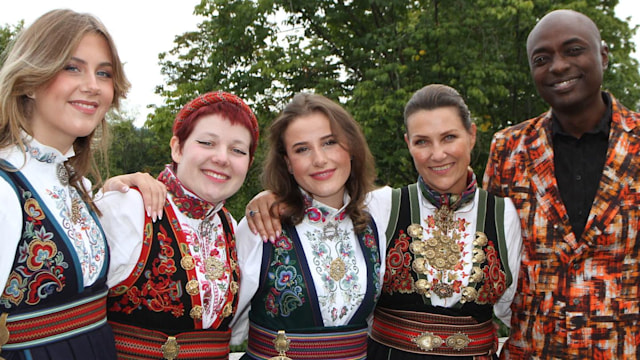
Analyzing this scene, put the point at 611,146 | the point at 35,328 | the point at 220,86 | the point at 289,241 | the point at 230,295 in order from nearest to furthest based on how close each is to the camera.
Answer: the point at 35,328 → the point at 230,295 → the point at 289,241 → the point at 611,146 → the point at 220,86

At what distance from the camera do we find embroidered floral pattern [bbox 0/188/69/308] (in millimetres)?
1699

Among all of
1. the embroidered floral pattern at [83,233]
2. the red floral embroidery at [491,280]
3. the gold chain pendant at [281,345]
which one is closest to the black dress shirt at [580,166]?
the red floral embroidery at [491,280]

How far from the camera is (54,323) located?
1.78m

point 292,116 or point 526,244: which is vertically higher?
point 292,116

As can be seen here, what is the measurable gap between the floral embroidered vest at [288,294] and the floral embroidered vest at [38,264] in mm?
757

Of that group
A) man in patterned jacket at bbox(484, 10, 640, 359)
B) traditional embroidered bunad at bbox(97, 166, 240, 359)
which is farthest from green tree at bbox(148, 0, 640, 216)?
traditional embroidered bunad at bbox(97, 166, 240, 359)

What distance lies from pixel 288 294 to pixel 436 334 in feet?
2.30

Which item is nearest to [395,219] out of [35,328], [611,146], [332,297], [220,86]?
[332,297]

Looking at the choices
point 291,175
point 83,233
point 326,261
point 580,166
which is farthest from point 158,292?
point 580,166

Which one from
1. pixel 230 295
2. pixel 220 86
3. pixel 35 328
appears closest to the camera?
pixel 35 328

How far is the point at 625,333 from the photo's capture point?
244cm

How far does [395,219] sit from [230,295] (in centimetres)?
87

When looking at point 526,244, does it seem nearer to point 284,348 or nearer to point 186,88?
point 284,348

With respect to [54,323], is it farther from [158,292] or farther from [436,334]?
[436,334]
